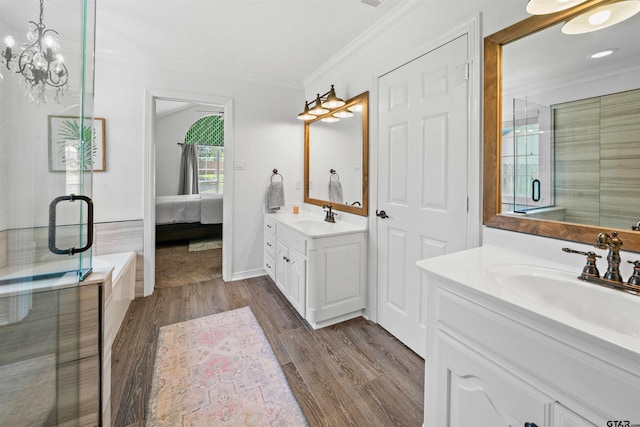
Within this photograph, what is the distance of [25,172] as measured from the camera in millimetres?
958

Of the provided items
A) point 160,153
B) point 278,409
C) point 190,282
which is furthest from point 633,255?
point 160,153

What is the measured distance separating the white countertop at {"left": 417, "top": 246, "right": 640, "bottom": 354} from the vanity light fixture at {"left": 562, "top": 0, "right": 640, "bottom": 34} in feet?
3.10

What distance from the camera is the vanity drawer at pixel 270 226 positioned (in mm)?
2988

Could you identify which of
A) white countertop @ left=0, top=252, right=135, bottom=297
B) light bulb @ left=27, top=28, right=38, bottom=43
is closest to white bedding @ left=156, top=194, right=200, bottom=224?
white countertop @ left=0, top=252, right=135, bottom=297

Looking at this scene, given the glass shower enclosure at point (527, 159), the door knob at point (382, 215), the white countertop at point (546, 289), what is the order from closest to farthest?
the white countertop at point (546, 289), the glass shower enclosure at point (527, 159), the door knob at point (382, 215)

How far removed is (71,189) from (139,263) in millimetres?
1999

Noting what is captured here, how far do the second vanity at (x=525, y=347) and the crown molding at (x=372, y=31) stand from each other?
1686mm

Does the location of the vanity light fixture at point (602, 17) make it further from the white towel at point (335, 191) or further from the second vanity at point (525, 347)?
the white towel at point (335, 191)

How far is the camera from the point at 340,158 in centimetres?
279

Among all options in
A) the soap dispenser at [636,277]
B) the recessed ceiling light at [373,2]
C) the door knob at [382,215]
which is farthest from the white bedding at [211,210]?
the soap dispenser at [636,277]

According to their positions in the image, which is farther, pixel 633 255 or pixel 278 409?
pixel 278 409

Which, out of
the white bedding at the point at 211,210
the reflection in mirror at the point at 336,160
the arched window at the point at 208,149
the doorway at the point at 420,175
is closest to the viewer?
the doorway at the point at 420,175

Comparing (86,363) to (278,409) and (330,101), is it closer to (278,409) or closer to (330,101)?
(278,409)

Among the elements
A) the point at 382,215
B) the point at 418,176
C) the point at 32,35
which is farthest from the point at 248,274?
the point at 32,35
